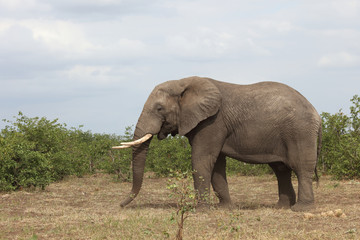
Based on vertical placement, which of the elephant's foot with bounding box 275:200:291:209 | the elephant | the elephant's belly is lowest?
the elephant's foot with bounding box 275:200:291:209

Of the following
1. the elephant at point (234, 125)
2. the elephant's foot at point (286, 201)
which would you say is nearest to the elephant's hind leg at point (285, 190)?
the elephant's foot at point (286, 201)

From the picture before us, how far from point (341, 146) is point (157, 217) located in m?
10.4

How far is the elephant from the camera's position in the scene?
10750mm

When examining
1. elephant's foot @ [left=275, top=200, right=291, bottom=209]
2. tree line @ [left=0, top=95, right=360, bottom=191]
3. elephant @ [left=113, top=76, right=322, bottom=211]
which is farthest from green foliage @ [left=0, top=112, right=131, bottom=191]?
elephant's foot @ [left=275, top=200, right=291, bottom=209]

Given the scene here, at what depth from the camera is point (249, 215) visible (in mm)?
10211

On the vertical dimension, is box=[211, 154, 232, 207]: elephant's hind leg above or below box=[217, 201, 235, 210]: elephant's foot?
above

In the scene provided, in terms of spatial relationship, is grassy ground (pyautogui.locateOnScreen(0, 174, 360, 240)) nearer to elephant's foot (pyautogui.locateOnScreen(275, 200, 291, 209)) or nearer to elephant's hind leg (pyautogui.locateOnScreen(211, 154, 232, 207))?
elephant's foot (pyautogui.locateOnScreen(275, 200, 291, 209))

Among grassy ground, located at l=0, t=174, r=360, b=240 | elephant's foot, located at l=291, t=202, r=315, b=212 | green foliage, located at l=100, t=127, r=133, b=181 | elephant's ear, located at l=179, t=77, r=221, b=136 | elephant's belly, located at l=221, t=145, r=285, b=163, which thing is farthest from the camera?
green foliage, located at l=100, t=127, r=133, b=181

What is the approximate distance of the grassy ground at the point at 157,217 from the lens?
27.3 ft

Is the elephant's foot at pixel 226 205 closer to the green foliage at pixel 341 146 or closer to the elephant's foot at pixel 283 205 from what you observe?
the elephant's foot at pixel 283 205

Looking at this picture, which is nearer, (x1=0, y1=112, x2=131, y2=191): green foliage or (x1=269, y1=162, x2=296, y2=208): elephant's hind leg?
(x1=269, y1=162, x2=296, y2=208): elephant's hind leg

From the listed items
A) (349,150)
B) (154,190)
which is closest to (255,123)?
(154,190)

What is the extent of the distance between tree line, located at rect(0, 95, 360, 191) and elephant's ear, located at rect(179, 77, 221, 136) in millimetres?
6063

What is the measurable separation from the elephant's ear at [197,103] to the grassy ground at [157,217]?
188 cm
